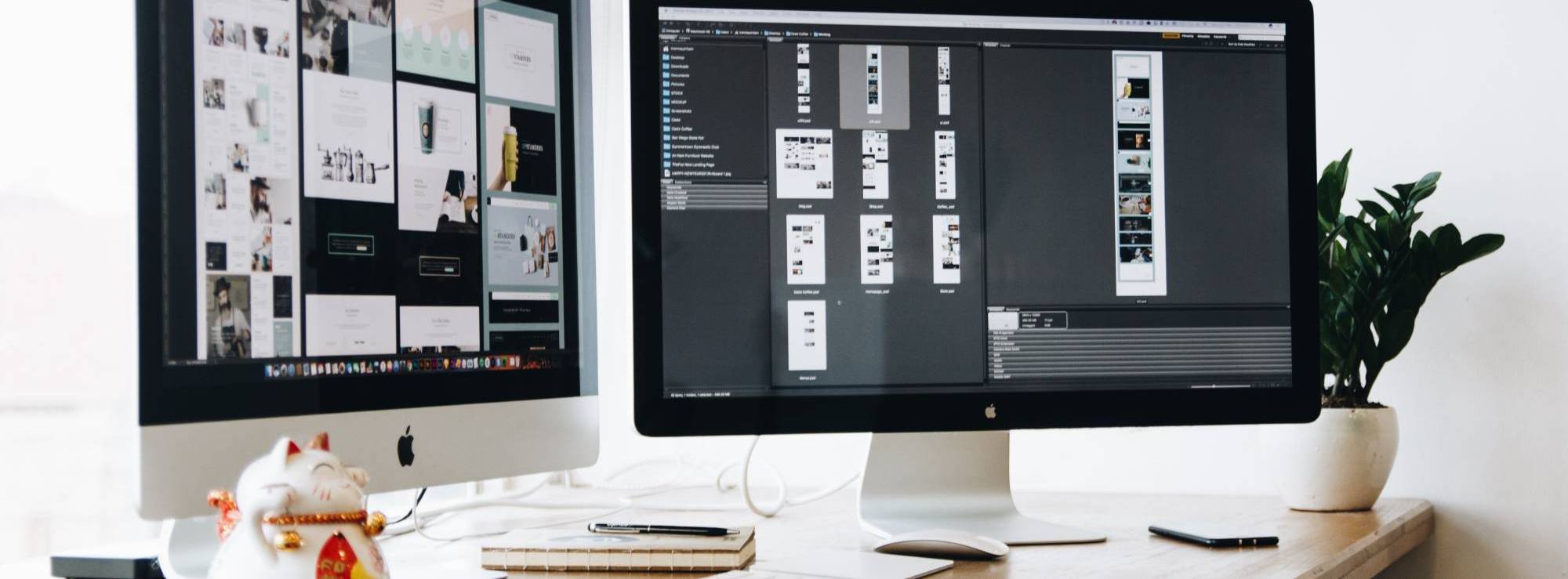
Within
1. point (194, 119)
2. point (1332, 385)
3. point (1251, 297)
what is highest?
point (194, 119)

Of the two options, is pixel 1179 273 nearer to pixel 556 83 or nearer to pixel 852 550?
pixel 852 550

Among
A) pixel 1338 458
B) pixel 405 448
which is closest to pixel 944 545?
pixel 405 448

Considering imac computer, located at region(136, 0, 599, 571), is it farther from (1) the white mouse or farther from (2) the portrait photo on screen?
(1) the white mouse

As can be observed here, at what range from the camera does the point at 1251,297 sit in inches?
45.2

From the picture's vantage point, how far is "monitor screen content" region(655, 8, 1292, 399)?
1.08 metres

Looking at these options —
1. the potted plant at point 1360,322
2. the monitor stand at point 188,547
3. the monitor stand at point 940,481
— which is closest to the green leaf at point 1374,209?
the potted plant at point 1360,322

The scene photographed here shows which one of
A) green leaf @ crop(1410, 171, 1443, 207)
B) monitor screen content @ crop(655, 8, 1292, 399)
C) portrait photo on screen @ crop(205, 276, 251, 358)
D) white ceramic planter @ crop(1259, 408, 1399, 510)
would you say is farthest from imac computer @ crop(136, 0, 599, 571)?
green leaf @ crop(1410, 171, 1443, 207)

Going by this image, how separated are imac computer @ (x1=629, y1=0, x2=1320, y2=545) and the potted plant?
197 millimetres

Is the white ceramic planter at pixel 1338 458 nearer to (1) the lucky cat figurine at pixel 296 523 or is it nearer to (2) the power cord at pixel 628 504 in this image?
(2) the power cord at pixel 628 504

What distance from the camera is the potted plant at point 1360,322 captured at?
51.6 inches

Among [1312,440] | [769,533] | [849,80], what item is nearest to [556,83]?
[849,80]

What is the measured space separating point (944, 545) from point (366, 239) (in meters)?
0.51

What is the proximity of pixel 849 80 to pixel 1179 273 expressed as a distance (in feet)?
1.15

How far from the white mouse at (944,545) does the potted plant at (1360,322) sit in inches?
19.0
